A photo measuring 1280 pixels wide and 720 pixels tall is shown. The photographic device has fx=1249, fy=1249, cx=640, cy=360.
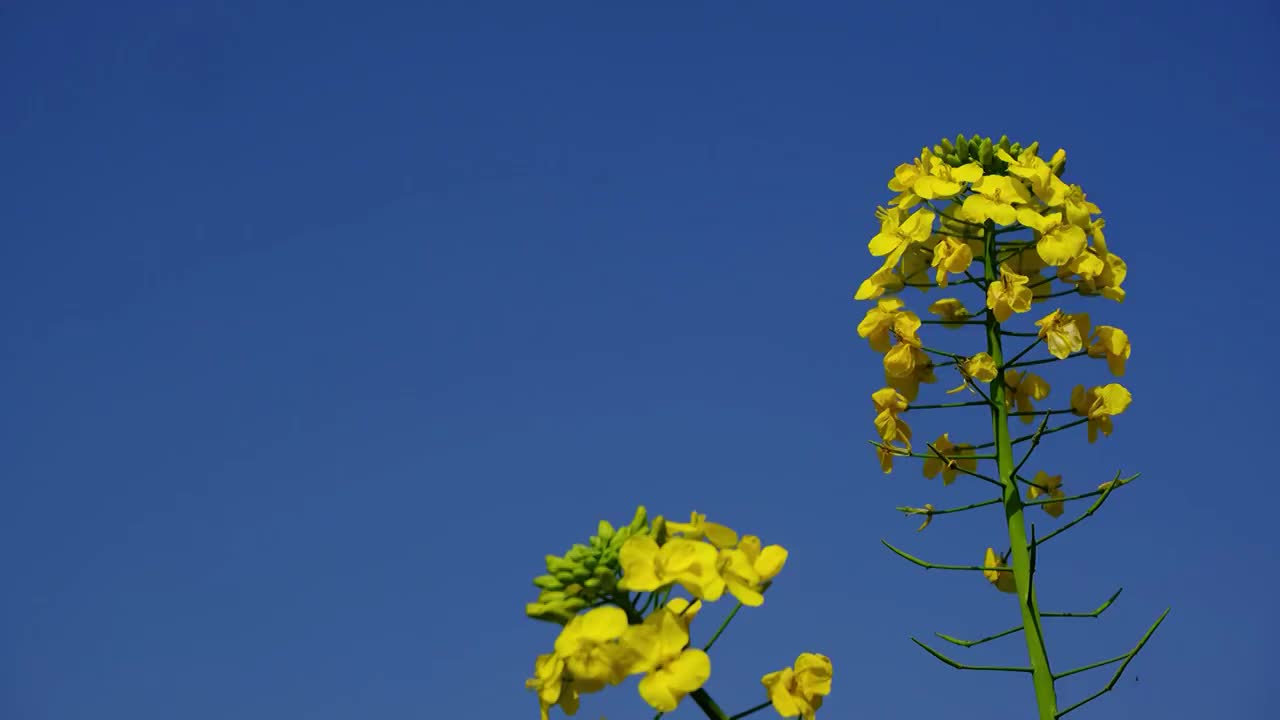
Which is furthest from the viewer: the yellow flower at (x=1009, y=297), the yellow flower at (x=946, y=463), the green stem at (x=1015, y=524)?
the yellow flower at (x=946, y=463)

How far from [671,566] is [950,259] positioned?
104 inches

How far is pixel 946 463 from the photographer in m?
5.91

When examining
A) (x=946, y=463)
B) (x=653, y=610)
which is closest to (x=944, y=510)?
(x=946, y=463)

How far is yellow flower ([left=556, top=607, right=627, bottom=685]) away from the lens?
353cm

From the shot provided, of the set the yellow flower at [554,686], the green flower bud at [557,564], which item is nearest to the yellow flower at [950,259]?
the green flower bud at [557,564]

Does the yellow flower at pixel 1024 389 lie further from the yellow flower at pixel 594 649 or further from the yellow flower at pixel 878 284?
the yellow flower at pixel 594 649

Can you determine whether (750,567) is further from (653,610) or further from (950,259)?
(950,259)

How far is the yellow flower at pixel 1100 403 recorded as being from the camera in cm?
585

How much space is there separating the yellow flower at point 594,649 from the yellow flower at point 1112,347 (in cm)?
324

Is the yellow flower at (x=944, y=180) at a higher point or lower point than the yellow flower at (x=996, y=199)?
higher

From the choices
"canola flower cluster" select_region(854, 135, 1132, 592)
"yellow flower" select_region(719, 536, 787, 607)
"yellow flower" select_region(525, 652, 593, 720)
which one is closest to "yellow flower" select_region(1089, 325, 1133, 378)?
"canola flower cluster" select_region(854, 135, 1132, 592)

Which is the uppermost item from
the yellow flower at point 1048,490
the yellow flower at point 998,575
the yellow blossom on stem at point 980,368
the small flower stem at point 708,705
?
the yellow blossom on stem at point 980,368

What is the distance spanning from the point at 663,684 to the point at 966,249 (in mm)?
2996

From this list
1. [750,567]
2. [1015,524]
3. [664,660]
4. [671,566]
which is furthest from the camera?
[1015,524]
